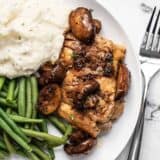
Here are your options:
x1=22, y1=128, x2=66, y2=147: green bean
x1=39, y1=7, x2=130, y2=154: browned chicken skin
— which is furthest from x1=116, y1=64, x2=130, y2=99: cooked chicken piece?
x1=22, y1=128, x2=66, y2=147: green bean

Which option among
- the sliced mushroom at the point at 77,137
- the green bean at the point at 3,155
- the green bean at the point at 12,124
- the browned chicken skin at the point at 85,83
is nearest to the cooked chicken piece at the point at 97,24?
the browned chicken skin at the point at 85,83

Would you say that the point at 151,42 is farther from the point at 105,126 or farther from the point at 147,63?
the point at 105,126

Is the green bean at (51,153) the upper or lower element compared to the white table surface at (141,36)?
lower

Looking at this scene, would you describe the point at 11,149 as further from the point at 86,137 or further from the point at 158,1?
the point at 158,1

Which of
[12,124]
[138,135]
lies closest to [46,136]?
[12,124]

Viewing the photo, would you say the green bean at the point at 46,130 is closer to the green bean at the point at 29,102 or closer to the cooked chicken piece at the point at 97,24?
the green bean at the point at 29,102

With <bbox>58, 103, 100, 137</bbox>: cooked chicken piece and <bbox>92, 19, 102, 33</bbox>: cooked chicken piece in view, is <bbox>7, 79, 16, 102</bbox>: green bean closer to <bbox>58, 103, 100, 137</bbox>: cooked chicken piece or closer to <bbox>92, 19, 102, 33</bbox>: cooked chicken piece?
<bbox>58, 103, 100, 137</bbox>: cooked chicken piece
